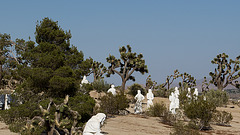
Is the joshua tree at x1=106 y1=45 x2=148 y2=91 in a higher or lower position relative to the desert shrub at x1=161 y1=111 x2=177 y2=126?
higher

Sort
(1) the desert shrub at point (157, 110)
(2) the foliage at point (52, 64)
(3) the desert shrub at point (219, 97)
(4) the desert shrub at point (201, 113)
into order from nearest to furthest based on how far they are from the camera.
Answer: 1. (2) the foliage at point (52, 64)
2. (4) the desert shrub at point (201, 113)
3. (1) the desert shrub at point (157, 110)
4. (3) the desert shrub at point (219, 97)

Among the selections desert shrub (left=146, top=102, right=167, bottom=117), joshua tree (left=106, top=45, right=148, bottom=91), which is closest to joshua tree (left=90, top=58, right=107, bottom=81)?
joshua tree (left=106, top=45, right=148, bottom=91)

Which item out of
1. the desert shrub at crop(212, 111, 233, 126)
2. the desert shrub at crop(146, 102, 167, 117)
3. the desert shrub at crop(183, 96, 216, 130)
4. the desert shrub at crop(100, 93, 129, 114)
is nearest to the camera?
the desert shrub at crop(183, 96, 216, 130)

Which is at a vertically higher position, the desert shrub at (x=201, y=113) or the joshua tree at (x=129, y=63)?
the joshua tree at (x=129, y=63)

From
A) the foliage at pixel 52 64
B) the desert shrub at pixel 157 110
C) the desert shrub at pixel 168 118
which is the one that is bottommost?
the desert shrub at pixel 168 118

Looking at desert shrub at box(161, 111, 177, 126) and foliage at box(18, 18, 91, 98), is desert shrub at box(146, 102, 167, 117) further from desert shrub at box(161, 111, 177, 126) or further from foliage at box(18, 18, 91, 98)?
foliage at box(18, 18, 91, 98)

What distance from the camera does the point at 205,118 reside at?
16.0 meters

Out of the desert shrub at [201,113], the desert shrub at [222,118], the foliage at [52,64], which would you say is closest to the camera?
the foliage at [52,64]

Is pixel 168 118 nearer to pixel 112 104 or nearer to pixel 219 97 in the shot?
pixel 112 104

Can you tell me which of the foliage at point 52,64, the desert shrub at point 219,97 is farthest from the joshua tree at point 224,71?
the foliage at point 52,64

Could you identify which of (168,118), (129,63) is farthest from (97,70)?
(168,118)

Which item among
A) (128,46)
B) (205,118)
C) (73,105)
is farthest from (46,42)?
(128,46)

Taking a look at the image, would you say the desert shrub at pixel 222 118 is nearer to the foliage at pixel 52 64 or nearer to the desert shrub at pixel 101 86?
the foliage at pixel 52 64

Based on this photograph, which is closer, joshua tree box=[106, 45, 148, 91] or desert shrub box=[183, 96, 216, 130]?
desert shrub box=[183, 96, 216, 130]
